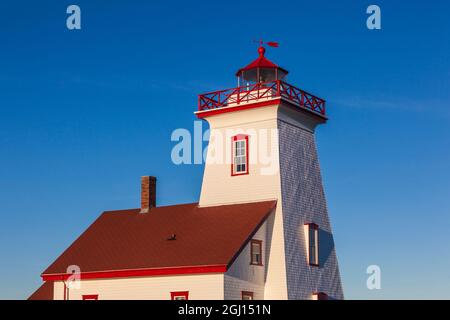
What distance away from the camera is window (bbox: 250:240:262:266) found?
3819cm

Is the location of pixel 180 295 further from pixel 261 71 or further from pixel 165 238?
pixel 261 71

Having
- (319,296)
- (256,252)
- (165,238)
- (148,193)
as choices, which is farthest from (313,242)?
(148,193)

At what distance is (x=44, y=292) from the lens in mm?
46812

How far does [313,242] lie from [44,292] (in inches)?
617

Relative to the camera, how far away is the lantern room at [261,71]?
139 feet

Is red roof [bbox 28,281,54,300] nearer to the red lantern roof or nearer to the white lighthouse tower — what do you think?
the white lighthouse tower

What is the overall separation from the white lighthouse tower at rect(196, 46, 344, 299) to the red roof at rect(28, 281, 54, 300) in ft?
34.8

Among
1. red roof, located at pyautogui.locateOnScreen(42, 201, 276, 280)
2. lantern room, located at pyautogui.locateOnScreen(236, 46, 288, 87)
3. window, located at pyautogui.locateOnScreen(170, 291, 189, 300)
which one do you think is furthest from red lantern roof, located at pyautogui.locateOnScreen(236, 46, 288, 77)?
window, located at pyautogui.locateOnScreen(170, 291, 189, 300)

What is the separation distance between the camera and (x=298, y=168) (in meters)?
41.3

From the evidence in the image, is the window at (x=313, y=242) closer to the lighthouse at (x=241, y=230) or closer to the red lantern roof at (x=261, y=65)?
the lighthouse at (x=241, y=230)
